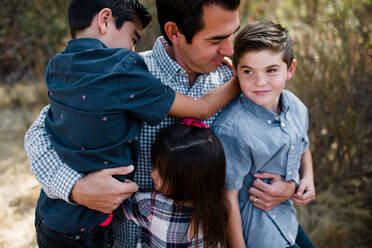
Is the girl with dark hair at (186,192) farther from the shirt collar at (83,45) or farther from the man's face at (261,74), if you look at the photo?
the shirt collar at (83,45)

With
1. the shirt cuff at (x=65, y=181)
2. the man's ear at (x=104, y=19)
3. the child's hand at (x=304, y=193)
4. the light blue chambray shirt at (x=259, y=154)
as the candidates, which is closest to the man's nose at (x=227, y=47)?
the light blue chambray shirt at (x=259, y=154)

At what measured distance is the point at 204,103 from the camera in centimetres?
176

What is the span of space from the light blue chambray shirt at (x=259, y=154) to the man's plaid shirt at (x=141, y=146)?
0.71 feet

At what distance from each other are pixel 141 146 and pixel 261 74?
2.24 feet

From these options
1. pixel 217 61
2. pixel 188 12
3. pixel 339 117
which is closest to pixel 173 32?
pixel 188 12

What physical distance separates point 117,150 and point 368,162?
2.45 metres

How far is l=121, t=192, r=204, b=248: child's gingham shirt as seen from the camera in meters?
1.64

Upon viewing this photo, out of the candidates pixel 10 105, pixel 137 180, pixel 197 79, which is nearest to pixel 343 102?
pixel 197 79

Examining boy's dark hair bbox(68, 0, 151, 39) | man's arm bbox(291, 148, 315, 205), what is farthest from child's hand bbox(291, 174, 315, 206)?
boy's dark hair bbox(68, 0, 151, 39)

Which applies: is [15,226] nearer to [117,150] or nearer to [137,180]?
[137,180]

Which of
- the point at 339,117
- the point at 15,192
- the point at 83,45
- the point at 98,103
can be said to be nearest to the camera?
the point at 98,103

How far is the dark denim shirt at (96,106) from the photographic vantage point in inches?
59.2

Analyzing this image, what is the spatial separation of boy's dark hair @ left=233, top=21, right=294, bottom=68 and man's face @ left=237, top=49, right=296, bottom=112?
24 mm

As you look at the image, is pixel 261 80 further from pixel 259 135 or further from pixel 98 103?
pixel 98 103
